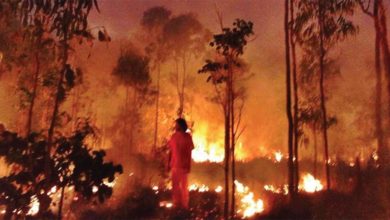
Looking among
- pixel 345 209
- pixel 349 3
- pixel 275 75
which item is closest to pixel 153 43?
pixel 275 75

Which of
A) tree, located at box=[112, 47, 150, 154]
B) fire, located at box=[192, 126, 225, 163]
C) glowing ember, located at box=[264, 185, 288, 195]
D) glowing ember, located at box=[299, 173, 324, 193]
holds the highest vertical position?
tree, located at box=[112, 47, 150, 154]

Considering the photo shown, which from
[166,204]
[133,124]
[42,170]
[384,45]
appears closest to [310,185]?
[384,45]

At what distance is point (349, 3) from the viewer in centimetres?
1102

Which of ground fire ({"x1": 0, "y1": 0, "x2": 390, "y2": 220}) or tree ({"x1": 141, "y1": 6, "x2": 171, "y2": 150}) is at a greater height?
tree ({"x1": 141, "y1": 6, "x2": 171, "y2": 150})

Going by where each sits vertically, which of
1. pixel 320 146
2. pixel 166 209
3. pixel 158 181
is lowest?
pixel 166 209

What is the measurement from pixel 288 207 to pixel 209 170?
8.32 metres

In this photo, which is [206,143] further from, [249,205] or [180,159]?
[180,159]

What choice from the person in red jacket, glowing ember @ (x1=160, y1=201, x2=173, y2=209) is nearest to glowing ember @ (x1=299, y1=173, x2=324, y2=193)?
glowing ember @ (x1=160, y1=201, x2=173, y2=209)

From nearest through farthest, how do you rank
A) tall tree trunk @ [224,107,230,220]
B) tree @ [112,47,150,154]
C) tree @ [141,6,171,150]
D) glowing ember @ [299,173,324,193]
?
tall tree trunk @ [224,107,230,220], glowing ember @ [299,173,324,193], tree @ [112,47,150,154], tree @ [141,6,171,150]

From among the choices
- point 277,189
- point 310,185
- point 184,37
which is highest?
point 184,37

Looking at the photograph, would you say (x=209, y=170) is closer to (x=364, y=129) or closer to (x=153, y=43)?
(x=153, y=43)

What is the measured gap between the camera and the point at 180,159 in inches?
313

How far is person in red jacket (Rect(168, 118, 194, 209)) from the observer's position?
7.86 metres

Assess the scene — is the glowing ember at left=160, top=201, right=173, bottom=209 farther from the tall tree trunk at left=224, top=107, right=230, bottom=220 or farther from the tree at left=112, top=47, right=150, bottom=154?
the tree at left=112, top=47, right=150, bottom=154
